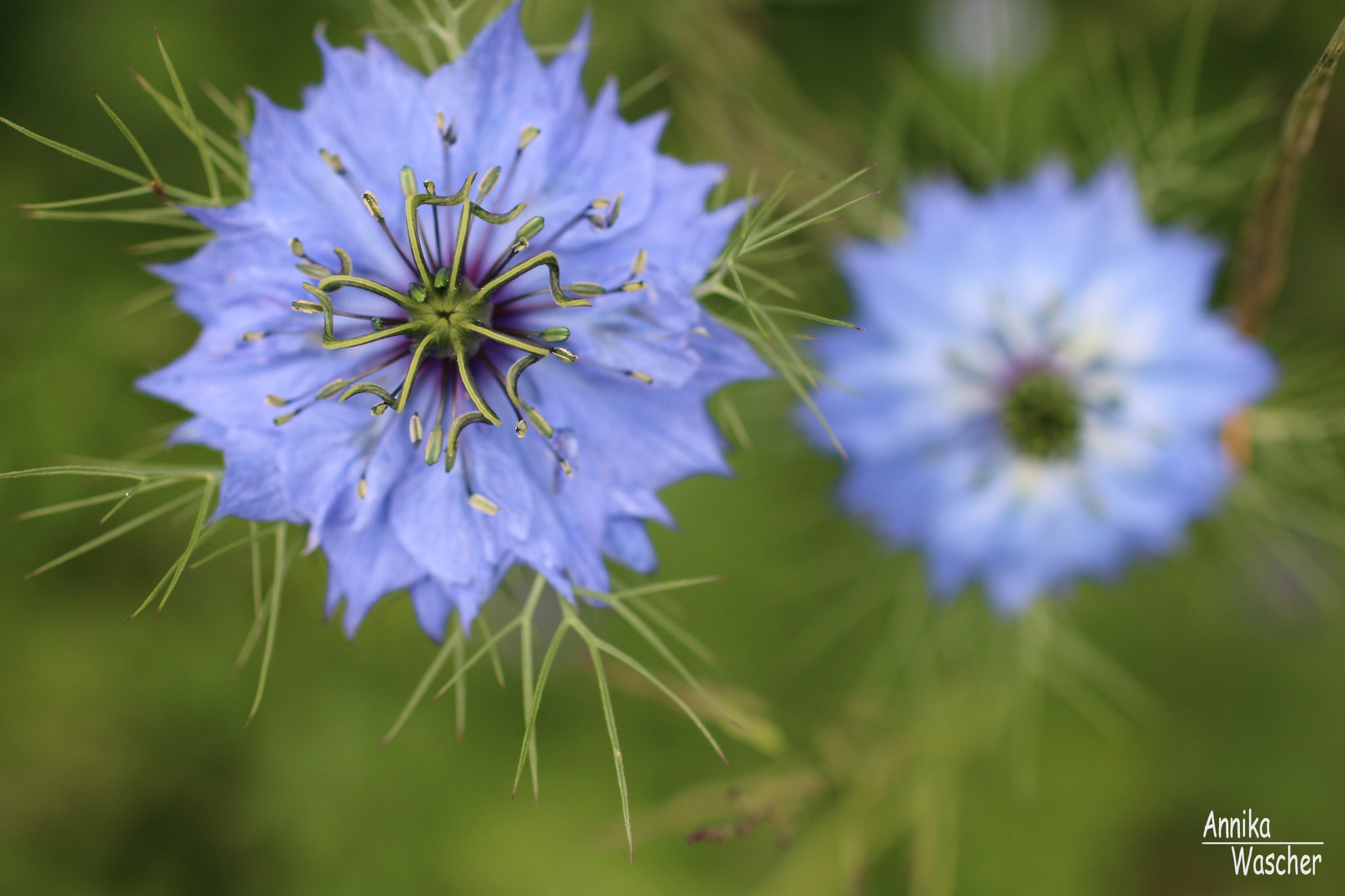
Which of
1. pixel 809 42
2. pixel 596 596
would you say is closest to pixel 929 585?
pixel 596 596

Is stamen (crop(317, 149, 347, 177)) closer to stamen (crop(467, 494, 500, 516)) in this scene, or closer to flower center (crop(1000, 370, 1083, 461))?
stamen (crop(467, 494, 500, 516))

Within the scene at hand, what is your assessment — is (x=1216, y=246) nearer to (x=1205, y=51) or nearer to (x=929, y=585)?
(x=929, y=585)
